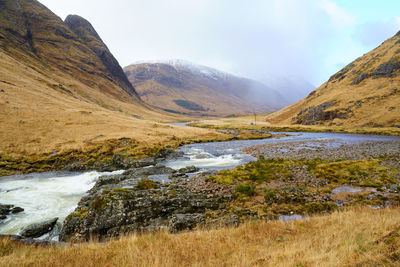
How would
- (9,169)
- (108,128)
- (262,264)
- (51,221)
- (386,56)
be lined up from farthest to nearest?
(386,56), (108,128), (9,169), (51,221), (262,264)

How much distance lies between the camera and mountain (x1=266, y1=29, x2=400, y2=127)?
80312 millimetres

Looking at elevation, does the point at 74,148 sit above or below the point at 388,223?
below

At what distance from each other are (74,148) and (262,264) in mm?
41026

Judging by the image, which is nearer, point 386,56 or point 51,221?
point 51,221

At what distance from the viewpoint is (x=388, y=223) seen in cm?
763

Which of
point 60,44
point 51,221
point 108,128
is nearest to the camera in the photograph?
point 51,221

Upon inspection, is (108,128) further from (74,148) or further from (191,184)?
(191,184)

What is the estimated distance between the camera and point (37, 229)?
12852 mm

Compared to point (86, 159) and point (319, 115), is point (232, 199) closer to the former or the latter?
point (86, 159)

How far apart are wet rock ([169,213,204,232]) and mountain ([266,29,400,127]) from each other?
304 ft

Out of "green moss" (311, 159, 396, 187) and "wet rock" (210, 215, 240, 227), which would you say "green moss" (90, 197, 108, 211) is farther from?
"green moss" (311, 159, 396, 187)

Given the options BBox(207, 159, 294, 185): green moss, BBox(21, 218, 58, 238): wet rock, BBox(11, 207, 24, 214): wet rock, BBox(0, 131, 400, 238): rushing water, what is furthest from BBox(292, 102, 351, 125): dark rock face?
BBox(11, 207, 24, 214): wet rock

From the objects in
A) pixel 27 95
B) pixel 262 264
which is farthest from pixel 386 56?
pixel 27 95

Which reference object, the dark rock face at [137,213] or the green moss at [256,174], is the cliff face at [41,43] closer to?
the dark rock face at [137,213]
